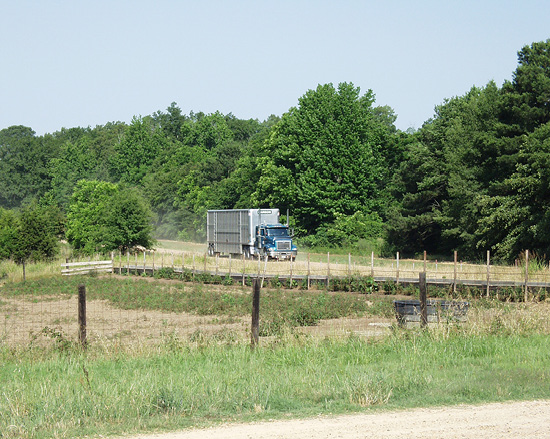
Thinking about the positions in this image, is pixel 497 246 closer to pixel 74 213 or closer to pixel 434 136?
pixel 434 136

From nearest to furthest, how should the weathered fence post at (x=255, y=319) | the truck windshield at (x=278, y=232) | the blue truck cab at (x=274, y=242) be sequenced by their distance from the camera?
1. the weathered fence post at (x=255, y=319)
2. the blue truck cab at (x=274, y=242)
3. the truck windshield at (x=278, y=232)

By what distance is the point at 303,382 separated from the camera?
34.2 ft

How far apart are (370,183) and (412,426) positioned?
64904 mm

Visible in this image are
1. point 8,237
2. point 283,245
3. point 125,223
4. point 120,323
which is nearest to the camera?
point 120,323

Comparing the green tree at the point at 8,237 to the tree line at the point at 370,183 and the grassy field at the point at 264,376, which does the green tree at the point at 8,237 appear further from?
the grassy field at the point at 264,376

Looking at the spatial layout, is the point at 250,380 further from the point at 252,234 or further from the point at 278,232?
the point at 252,234

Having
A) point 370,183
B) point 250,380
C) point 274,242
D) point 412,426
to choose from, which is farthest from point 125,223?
point 412,426

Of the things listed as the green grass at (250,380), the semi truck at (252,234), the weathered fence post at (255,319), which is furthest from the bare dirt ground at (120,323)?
the semi truck at (252,234)

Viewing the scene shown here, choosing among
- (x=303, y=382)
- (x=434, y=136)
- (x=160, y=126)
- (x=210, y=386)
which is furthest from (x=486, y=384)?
(x=160, y=126)

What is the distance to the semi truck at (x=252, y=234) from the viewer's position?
51.6m

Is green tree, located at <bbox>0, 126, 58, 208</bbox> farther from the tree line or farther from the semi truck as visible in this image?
the semi truck

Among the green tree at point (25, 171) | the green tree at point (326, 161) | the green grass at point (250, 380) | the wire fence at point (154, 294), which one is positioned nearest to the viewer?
the green grass at point (250, 380)

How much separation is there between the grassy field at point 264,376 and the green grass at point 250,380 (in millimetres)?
21

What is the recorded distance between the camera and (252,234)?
53406 mm
